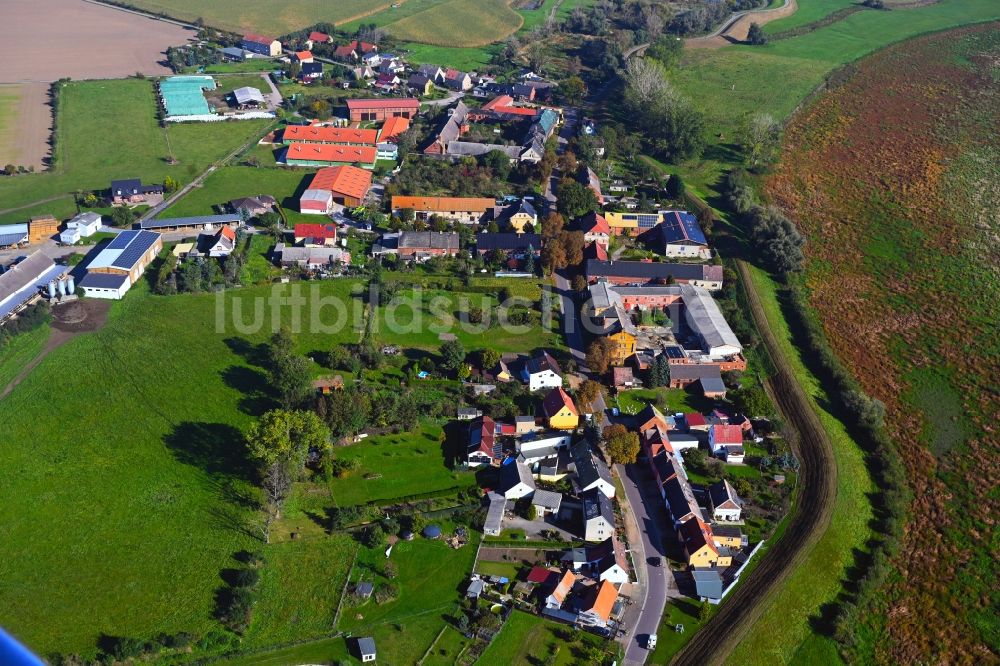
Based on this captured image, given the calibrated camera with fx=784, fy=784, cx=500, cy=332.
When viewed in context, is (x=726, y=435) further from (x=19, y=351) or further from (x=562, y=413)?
(x=19, y=351)

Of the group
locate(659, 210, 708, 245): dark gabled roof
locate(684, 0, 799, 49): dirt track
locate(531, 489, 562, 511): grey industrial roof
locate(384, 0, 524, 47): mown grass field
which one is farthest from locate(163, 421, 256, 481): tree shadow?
locate(684, 0, 799, 49): dirt track

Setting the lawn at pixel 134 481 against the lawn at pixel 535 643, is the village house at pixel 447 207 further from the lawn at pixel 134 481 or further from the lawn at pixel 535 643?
the lawn at pixel 535 643

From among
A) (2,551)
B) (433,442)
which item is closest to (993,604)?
(433,442)

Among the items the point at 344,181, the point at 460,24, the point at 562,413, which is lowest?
the point at 562,413

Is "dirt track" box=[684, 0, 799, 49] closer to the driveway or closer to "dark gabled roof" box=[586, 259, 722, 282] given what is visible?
"dark gabled roof" box=[586, 259, 722, 282]

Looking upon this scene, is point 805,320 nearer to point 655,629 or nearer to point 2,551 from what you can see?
point 655,629

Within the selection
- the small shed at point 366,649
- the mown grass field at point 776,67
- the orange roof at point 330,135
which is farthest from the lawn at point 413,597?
the orange roof at point 330,135

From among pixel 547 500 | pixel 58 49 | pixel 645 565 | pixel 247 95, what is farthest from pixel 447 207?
pixel 58 49

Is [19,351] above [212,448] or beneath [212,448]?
above
